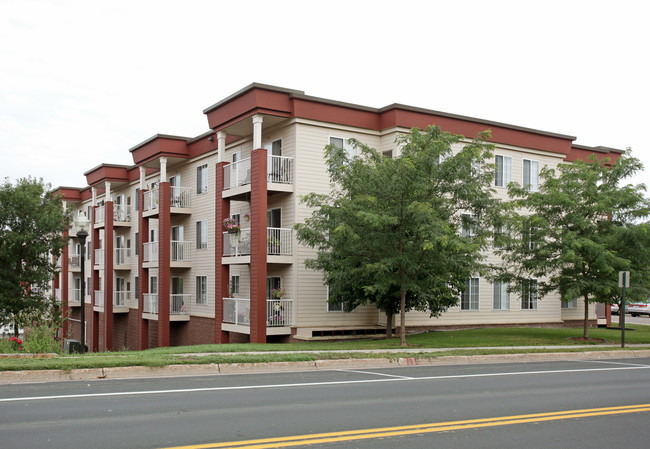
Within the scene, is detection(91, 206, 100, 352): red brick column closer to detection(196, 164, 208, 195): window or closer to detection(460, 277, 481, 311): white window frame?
detection(196, 164, 208, 195): window

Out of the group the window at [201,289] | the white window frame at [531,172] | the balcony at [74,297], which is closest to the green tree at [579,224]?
the white window frame at [531,172]

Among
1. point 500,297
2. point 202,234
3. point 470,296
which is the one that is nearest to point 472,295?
point 470,296

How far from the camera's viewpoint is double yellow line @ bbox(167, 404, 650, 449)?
7.11 meters

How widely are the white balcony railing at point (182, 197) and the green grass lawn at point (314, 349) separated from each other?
45.2ft

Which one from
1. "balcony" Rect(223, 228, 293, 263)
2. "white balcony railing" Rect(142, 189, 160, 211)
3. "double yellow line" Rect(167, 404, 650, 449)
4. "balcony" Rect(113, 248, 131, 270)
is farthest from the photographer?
"balcony" Rect(113, 248, 131, 270)

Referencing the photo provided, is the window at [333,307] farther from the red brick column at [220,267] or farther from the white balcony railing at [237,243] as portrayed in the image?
the red brick column at [220,267]

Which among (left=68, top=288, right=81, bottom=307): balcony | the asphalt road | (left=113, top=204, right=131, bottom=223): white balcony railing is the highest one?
(left=113, top=204, right=131, bottom=223): white balcony railing

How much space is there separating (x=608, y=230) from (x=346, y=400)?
1601 centimetres

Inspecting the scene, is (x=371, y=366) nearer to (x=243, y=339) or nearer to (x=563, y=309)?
(x=243, y=339)

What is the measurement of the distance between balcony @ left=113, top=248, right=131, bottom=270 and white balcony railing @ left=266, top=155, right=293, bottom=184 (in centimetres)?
1803

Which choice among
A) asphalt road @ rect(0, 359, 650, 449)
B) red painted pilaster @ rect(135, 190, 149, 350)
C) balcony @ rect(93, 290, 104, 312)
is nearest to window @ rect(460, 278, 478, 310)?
asphalt road @ rect(0, 359, 650, 449)

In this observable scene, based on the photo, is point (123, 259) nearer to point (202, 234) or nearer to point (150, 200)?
point (150, 200)

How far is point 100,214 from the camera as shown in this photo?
4041 cm

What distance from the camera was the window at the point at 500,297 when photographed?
29.5 meters
